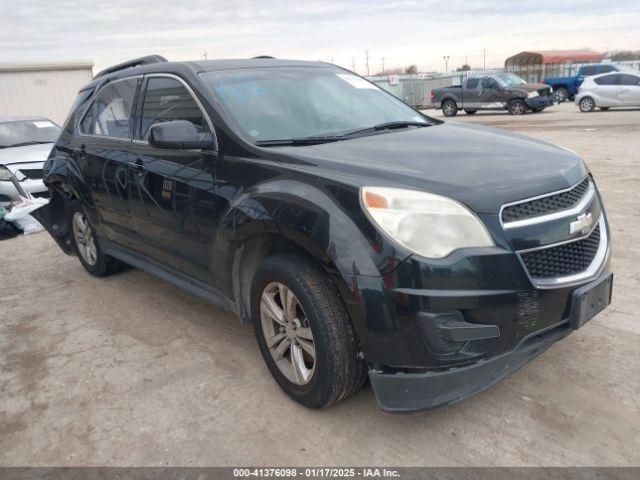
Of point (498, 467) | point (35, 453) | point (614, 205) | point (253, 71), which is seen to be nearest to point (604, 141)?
point (614, 205)

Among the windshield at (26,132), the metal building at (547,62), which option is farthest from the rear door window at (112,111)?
the metal building at (547,62)

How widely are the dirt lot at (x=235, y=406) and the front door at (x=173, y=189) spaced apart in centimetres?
61

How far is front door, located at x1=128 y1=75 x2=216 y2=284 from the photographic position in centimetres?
327

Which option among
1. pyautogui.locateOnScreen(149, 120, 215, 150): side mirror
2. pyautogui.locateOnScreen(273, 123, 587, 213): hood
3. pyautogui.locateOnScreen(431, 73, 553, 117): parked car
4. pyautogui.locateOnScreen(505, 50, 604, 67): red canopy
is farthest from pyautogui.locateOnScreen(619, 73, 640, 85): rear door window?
pyautogui.locateOnScreen(505, 50, 604, 67): red canopy

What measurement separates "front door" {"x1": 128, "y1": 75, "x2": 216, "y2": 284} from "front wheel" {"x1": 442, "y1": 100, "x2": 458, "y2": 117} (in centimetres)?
2226

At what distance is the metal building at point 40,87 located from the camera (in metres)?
16.7

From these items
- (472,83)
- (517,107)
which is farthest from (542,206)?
(472,83)

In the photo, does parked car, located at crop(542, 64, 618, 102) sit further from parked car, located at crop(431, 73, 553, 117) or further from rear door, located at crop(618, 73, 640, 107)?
rear door, located at crop(618, 73, 640, 107)

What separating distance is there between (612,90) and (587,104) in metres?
0.99

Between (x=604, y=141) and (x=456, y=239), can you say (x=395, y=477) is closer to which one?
(x=456, y=239)

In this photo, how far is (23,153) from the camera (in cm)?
877

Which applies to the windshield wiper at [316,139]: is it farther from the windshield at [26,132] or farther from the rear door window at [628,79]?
the rear door window at [628,79]

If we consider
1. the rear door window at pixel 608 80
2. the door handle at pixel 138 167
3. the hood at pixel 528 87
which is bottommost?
the hood at pixel 528 87

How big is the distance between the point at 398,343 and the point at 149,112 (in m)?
2.58
